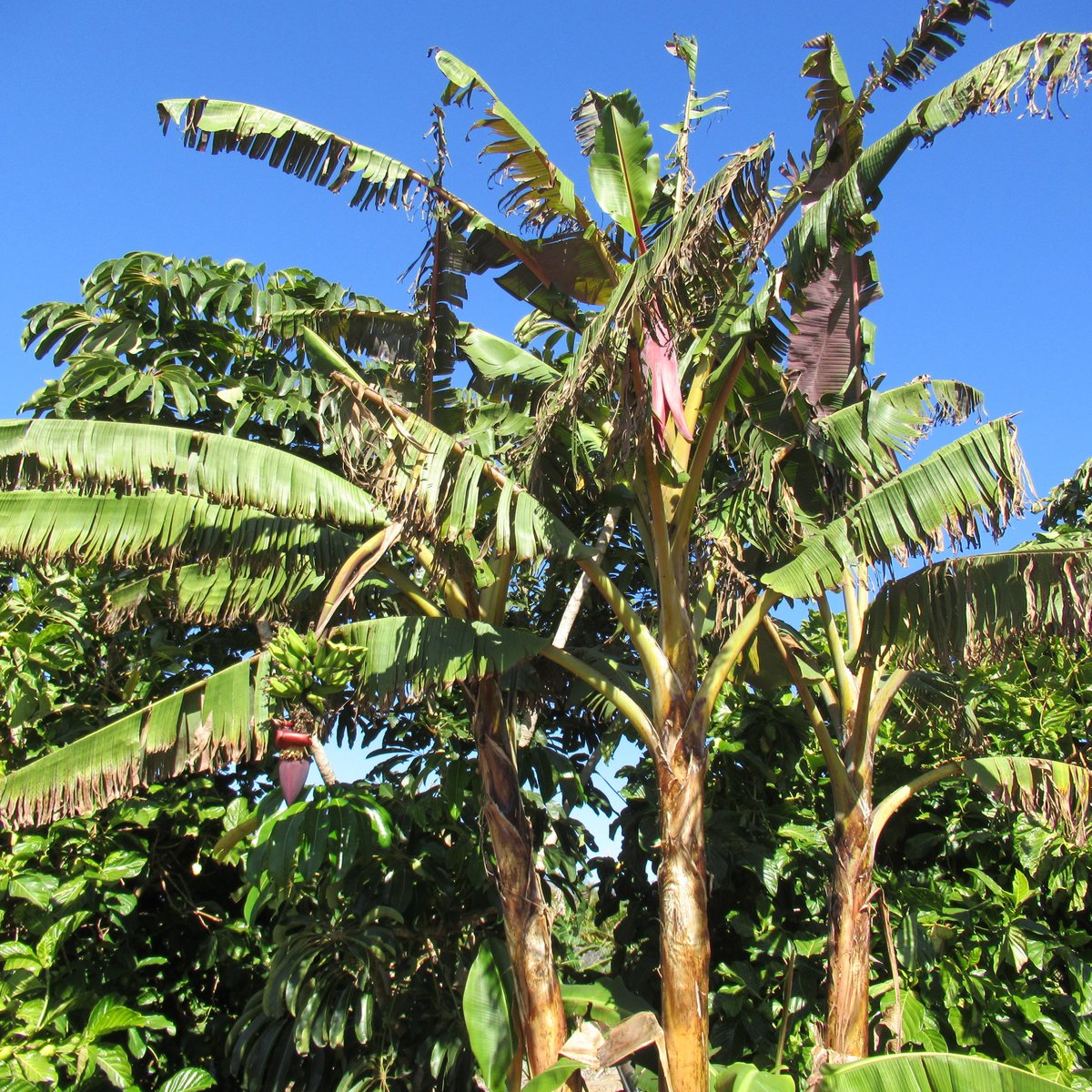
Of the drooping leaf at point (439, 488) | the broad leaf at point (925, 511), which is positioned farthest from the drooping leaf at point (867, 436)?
the drooping leaf at point (439, 488)

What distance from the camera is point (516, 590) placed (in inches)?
302

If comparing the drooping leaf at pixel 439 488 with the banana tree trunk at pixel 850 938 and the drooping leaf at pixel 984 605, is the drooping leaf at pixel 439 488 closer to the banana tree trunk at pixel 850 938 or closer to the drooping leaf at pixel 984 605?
the drooping leaf at pixel 984 605

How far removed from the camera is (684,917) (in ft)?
14.1

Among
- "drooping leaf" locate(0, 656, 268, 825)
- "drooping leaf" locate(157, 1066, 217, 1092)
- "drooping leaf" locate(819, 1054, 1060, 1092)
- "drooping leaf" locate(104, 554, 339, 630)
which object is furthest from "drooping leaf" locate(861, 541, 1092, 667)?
"drooping leaf" locate(157, 1066, 217, 1092)

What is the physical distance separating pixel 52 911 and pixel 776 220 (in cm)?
532

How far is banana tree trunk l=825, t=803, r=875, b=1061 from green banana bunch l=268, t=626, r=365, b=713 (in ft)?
9.13

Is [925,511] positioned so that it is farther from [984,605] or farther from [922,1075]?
[922,1075]

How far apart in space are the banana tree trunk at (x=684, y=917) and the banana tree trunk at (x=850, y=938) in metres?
0.83

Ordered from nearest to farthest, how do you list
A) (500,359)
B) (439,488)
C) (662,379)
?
(439,488) → (662,379) → (500,359)

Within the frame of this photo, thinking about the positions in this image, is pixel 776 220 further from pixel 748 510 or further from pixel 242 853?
pixel 242 853

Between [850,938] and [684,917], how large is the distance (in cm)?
116

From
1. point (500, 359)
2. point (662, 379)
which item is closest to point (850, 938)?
point (662, 379)

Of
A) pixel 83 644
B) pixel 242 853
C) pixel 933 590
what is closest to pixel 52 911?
pixel 242 853

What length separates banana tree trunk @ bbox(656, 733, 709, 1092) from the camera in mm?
4191
